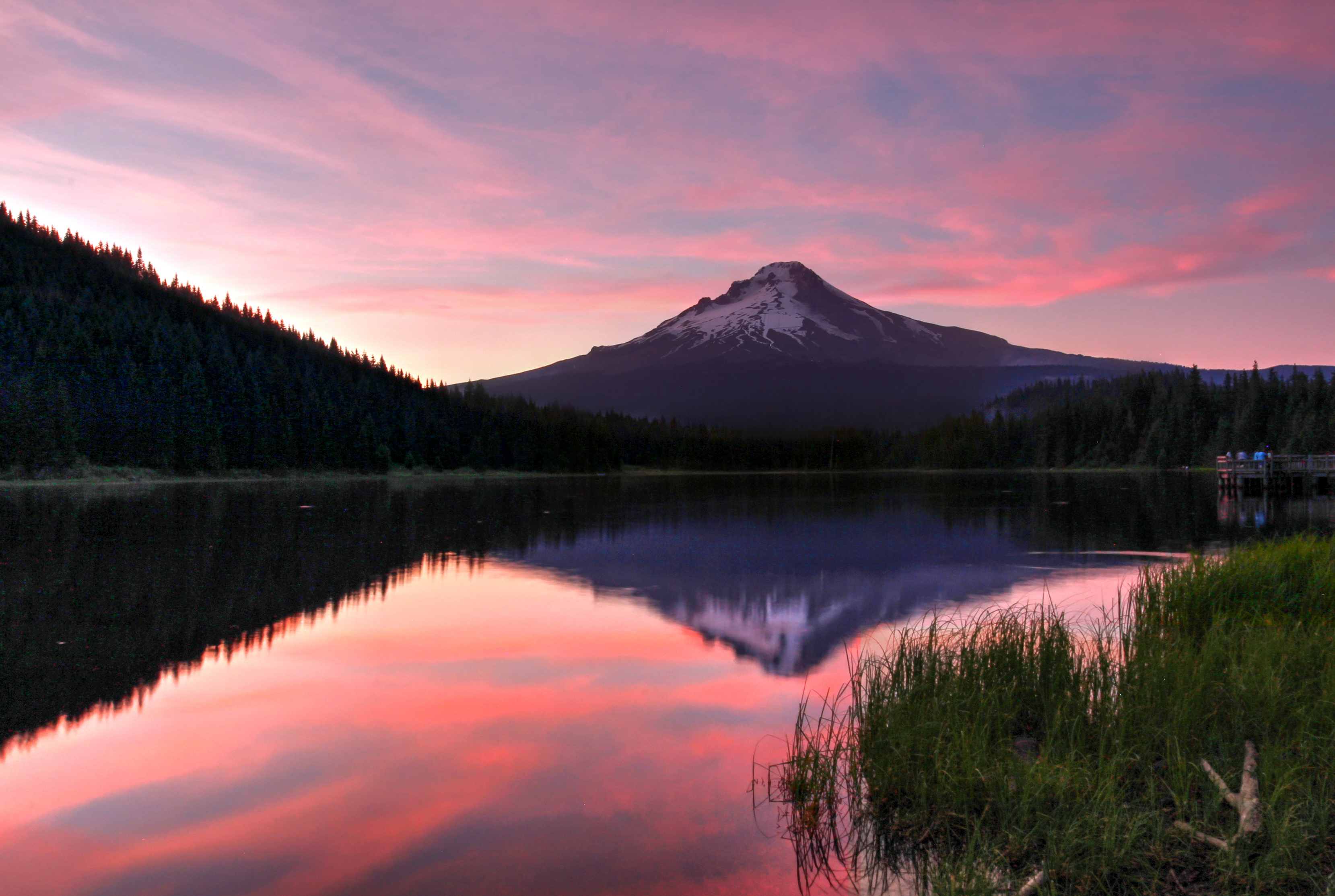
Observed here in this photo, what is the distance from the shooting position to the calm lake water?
8.00 meters

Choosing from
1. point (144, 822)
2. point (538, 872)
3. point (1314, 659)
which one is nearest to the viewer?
point (538, 872)

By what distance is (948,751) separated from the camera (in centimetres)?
879

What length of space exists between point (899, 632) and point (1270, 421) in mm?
209178

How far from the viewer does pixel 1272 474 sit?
80.1 meters

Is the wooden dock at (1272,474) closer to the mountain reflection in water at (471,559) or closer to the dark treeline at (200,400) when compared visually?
the mountain reflection in water at (471,559)

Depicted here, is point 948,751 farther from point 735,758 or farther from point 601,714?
point 601,714

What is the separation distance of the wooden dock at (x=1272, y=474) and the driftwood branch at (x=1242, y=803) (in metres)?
80.2

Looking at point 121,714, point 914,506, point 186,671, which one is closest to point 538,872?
point 121,714

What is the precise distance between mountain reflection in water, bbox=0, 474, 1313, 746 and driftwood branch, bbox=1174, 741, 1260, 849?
319 inches

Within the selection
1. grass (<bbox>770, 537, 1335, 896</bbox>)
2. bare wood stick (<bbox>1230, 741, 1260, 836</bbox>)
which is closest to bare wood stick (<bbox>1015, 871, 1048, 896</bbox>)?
grass (<bbox>770, 537, 1335, 896</bbox>)

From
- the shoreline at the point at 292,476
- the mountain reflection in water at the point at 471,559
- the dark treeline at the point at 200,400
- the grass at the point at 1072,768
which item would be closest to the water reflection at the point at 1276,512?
the mountain reflection in water at the point at 471,559

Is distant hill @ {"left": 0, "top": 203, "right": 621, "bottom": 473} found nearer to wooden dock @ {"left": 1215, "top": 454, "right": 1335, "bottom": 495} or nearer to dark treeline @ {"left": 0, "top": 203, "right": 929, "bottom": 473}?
dark treeline @ {"left": 0, "top": 203, "right": 929, "bottom": 473}

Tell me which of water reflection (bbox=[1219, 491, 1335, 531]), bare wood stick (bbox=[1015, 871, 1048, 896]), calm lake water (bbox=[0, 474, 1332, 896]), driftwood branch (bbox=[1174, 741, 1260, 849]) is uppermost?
water reflection (bbox=[1219, 491, 1335, 531])

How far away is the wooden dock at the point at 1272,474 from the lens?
257 ft
